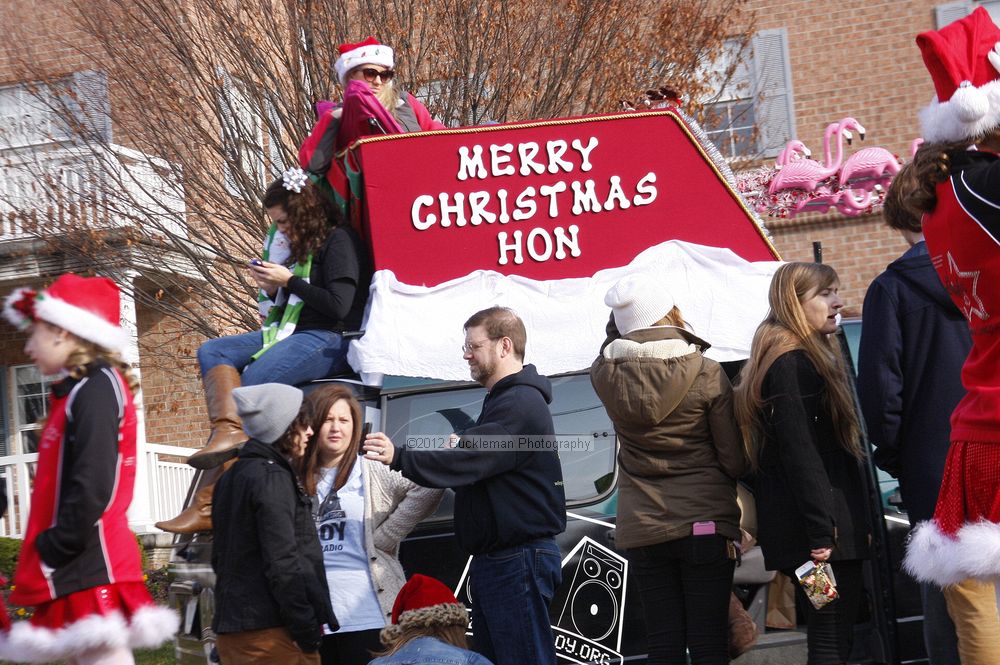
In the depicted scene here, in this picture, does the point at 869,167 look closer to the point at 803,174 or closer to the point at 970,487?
the point at 803,174

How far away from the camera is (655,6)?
37.0ft

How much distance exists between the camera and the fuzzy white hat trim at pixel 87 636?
146 inches

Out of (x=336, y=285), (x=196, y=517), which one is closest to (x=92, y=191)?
(x=336, y=285)

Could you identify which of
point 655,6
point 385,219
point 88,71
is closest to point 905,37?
point 655,6

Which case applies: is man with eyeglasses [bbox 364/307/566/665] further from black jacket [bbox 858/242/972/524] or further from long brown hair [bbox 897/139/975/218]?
long brown hair [bbox 897/139/975/218]

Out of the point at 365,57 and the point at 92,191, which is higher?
the point at 92,191

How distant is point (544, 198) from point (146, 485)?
8.33 meters

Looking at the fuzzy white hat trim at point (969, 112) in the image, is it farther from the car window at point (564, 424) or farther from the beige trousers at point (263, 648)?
the beige trousers at point (263, 648)

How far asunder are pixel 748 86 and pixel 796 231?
75.5 inches

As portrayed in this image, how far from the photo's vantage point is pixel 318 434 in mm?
4332

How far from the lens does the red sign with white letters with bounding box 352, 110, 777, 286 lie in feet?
18.5

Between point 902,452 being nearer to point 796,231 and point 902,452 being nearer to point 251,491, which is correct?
point 251,491

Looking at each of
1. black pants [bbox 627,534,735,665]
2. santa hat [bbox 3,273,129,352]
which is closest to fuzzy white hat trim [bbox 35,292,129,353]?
santa hat [bbox 3,273,129,352]

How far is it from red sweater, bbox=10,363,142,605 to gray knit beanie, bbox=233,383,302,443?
39 centimetres
